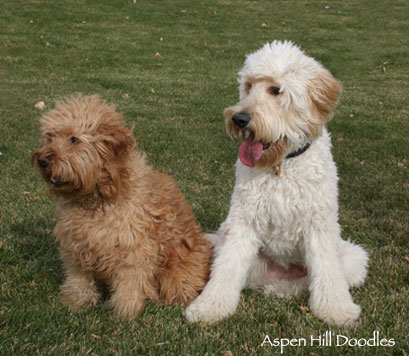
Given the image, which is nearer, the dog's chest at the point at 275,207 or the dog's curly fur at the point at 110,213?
the dog's curly fur at the point at 110,213

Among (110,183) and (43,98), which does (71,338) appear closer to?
(110,183)

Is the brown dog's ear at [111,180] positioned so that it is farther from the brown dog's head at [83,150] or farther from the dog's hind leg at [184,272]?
the dog's hind leg at [184,272]

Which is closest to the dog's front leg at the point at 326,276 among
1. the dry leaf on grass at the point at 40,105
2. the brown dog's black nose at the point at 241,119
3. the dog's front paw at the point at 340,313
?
the dog's front paw at the point at 340,313

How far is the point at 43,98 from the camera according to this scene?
10109 millimetres

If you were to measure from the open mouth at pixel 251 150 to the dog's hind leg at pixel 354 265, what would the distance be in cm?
123

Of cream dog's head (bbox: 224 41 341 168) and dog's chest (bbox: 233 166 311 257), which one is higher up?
cream dog's head (bbox: 224 41 341 168)

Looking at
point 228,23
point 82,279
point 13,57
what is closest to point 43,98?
point 13,57

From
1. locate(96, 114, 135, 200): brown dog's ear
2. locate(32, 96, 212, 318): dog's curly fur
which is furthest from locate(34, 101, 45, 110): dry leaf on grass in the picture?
locate(96, 114, 135, 200): brown dog's ear

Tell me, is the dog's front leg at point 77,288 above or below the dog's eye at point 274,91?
below

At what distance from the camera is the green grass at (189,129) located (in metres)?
3.31

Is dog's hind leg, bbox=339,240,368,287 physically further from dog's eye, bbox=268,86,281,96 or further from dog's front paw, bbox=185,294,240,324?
dog's eye, bbox=268,86,281,96

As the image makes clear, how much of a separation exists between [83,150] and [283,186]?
149 cm

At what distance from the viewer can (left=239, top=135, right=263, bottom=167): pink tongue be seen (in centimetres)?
350

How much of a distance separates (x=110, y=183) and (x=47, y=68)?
10.6 metres
